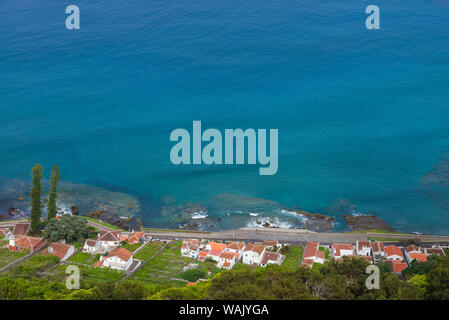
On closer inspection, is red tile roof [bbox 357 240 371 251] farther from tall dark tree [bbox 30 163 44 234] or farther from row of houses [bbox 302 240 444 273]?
tall dark tree [bbox 30 163 44 234]

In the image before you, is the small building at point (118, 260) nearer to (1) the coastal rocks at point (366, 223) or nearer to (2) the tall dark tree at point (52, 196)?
(2) the tall dark tree at point (52, 196)

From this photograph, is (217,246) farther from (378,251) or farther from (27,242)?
(27,242)

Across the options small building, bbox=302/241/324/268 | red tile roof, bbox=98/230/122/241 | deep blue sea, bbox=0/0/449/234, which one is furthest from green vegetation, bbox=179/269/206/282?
deep blue sea, bbox=0/0/449/234

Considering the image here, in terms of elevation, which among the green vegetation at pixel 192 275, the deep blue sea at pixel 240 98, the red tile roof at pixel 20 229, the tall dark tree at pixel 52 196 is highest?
the deep blue sea at pixel 240 98

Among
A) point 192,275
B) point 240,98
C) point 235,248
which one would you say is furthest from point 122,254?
point 240,98

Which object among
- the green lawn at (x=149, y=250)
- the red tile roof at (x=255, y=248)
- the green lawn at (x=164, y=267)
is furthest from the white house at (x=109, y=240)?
the red tile roof at (x=255, y=248)

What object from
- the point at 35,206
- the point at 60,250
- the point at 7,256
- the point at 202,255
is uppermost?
the point at 35,206
